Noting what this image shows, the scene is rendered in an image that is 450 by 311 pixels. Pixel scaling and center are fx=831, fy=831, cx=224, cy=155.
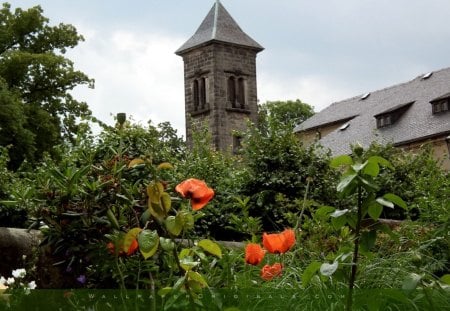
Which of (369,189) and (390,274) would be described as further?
(390,274)

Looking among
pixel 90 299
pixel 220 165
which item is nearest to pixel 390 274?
pixel 90 299

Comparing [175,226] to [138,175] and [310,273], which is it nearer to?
[310,273]

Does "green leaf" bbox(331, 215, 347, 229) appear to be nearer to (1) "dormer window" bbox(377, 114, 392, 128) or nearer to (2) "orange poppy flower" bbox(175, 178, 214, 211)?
(2) "orange poppy flower" bbox(175, 178, 214, 211)

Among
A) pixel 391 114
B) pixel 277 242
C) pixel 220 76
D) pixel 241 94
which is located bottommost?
pixel 277 242

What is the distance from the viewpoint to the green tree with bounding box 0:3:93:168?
28.5 meters

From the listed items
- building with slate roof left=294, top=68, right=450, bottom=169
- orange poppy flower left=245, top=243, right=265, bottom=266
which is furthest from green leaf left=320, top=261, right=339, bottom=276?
building with slate roof left=294, top=68, right=450, bottom=169

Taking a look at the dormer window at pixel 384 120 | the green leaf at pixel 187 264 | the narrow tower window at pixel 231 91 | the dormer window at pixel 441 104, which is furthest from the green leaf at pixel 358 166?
the narrow tower window at pixel 231 91

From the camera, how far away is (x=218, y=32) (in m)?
47.8

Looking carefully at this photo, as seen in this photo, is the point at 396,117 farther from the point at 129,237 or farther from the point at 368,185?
the point at 368,185

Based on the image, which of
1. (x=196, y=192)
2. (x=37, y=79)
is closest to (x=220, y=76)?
(x=37, y=79)

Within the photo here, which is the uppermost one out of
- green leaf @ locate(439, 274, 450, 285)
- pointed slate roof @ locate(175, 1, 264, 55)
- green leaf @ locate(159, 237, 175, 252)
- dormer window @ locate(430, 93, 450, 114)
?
pointed slate roof @ locate(175, 1, 264, 55)

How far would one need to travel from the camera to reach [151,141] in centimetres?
1013

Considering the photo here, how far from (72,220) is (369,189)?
195cm

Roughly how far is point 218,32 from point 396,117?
1358 cm
